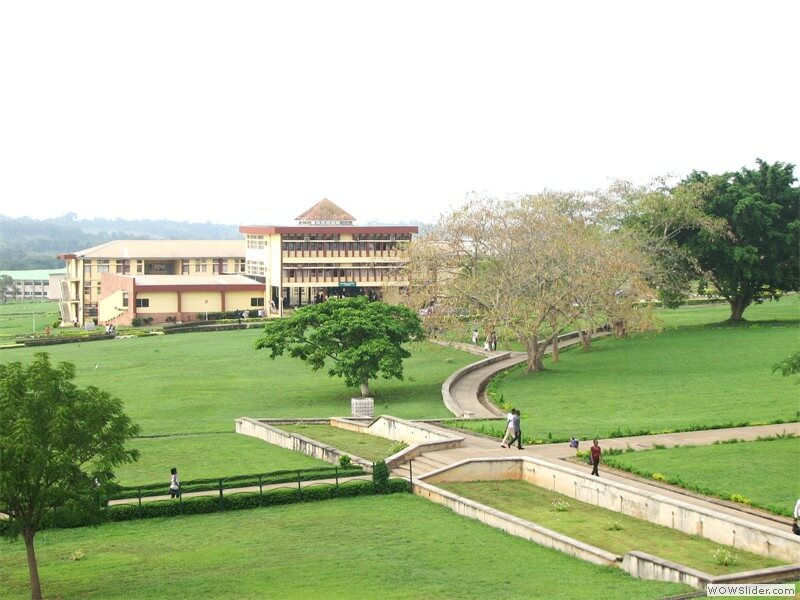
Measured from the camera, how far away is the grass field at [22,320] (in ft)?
314

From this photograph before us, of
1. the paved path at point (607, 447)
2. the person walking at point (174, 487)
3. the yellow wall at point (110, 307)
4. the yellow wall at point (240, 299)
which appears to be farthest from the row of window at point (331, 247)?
the person walking at point (174, 487)

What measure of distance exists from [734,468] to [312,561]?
11.7 m

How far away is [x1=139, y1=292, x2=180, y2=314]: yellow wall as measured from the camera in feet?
317

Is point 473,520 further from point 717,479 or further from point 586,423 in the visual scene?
point 586,423

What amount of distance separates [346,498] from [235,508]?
2.88 metres

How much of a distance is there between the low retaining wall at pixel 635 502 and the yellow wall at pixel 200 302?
230 ft

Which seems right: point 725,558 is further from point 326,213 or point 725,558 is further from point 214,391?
point 326,213

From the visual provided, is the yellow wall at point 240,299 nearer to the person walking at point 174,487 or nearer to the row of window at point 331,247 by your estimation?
the row of window at point 331,247

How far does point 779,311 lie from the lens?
76.9 metres

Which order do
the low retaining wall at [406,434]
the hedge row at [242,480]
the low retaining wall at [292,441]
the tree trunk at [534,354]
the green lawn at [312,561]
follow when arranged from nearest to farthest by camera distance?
1. the green lawn at [312,561]
2. the hedge row at [242,480]
3. the low retaining wall at [406,434]
4. the low retaining wall at [292,441]
5. the tree trunk at [534,354]

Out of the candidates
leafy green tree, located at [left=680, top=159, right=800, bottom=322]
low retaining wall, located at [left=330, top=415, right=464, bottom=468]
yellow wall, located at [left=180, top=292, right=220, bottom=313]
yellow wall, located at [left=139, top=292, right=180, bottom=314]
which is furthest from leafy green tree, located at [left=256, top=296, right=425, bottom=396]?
yellow wall, located at [left=180, top=292, right=220, bottom=313]

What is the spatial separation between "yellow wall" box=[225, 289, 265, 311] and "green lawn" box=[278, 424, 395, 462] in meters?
58.0

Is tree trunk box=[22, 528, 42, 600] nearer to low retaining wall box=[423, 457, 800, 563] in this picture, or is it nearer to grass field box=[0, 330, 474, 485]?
grass field box=[0, 330, 474, 485]

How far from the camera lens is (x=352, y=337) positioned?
2024 inches
